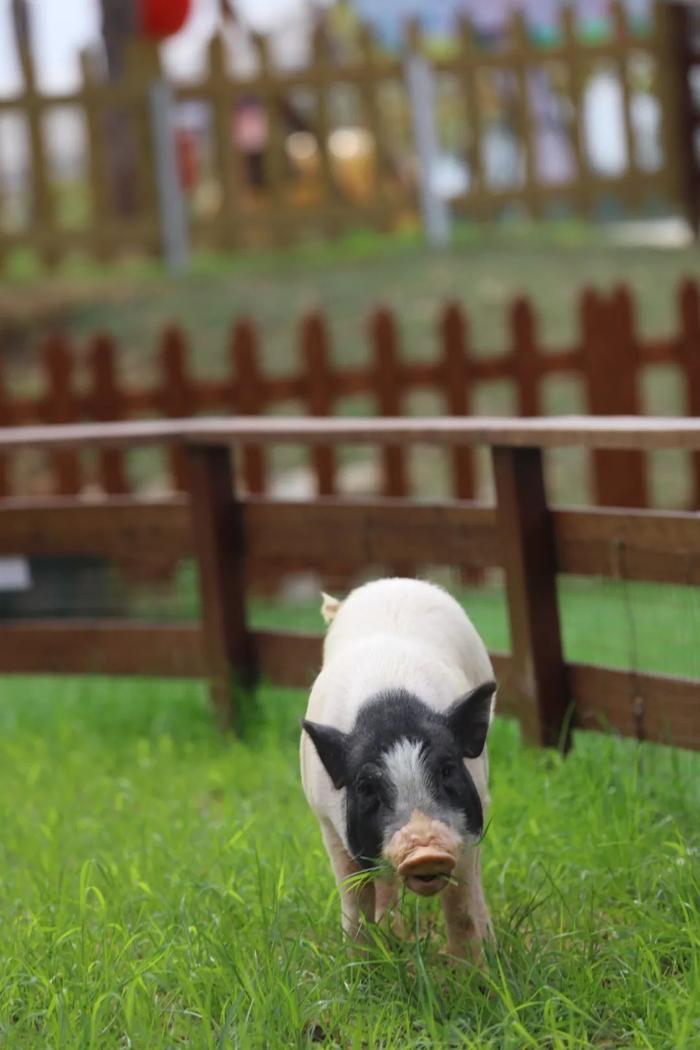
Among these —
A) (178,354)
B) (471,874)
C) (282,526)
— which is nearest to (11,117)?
(178,354)

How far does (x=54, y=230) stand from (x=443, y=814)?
12.8 meters

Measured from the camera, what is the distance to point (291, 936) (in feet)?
11.7

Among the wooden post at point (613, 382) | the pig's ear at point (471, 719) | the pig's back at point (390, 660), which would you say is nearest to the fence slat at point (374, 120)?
the wooden post at point (613, 382)

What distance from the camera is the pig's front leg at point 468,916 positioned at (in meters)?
3.27

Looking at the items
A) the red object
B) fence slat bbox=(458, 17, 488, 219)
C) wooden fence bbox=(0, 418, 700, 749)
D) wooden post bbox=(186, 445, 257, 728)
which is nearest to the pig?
wooden fence bbox=(0, 418, 700, 749)

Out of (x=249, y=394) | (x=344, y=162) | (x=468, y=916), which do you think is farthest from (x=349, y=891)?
(x=344, y=162)

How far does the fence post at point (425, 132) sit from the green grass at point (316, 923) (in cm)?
1087

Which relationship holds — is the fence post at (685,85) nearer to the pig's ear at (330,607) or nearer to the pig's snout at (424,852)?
the pig's ear at (330,607)

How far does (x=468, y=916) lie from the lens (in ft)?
10.8

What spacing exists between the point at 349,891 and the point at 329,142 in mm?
12790

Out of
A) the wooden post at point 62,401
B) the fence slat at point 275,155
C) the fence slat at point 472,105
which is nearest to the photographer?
the wooden post at point 62,401

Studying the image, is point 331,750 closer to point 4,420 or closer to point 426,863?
point 426,863

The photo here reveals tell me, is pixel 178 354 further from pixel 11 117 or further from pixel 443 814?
pixel 443 814

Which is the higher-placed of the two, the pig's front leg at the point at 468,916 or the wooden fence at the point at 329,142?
the wooden fence at the point at 329,142
